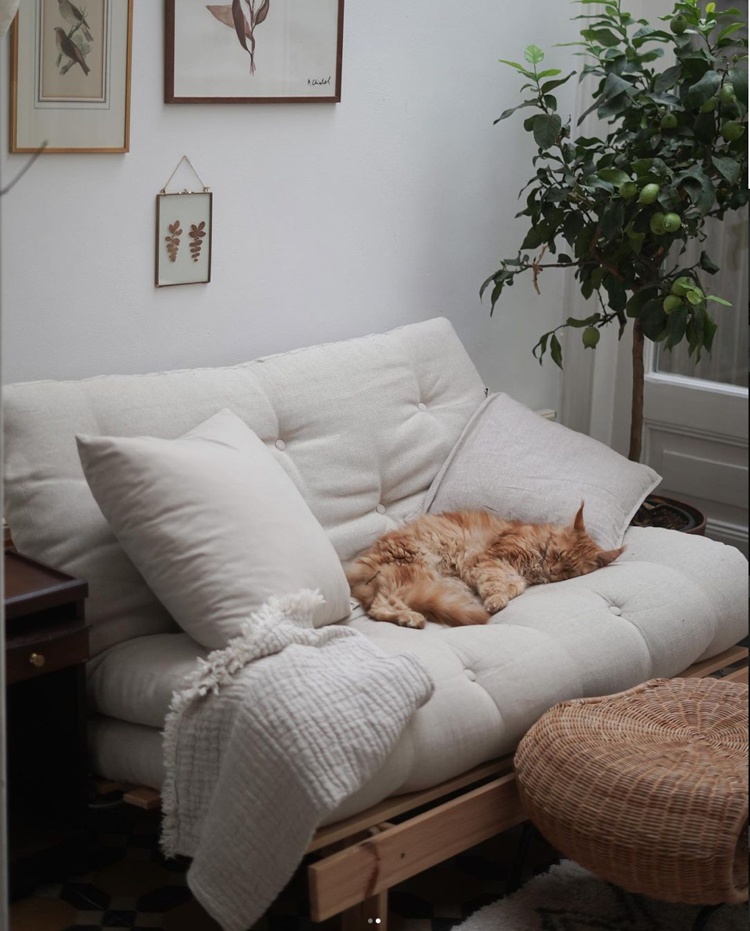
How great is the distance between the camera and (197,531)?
206 centimetres

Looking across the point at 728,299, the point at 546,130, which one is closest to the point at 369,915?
the point at 546,130

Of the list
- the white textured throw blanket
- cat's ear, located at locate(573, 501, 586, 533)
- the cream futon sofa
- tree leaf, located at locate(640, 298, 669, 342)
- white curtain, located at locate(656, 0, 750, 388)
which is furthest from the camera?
white curtain, located at locate(656, 0, 750, 388)

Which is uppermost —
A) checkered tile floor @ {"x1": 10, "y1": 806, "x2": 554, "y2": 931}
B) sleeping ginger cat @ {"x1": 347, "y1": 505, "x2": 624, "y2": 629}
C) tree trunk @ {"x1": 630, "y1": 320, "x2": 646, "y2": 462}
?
tree trunk @ {"x1": 630, "y1": 320, "x2": 646, "y2": 462}

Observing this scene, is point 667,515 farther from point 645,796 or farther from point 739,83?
point 645,796

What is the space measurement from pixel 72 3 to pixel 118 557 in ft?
3.73

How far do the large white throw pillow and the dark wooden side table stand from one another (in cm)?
106

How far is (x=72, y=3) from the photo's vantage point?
2.38 m

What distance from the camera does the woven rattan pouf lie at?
184 centimetres

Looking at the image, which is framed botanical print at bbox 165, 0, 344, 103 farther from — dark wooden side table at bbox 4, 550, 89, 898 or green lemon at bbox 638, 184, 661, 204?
dark wooden side table at bbox 4, 550, 89, 898

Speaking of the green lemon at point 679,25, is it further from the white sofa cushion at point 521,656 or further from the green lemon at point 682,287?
the white sofa cushion at point 521,656

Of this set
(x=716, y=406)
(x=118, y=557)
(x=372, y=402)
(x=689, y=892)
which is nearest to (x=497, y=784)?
(x=689, y=892)

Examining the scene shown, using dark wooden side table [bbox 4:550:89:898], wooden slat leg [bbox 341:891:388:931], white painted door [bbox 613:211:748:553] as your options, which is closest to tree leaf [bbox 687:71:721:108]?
white painted door [bbox 613:211:748:553]

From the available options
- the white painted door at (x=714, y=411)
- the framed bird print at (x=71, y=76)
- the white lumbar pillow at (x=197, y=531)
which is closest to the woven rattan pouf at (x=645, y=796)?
the white lumbar pillow at (x=197, y=531)

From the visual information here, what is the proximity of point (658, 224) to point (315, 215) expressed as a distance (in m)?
0.86
